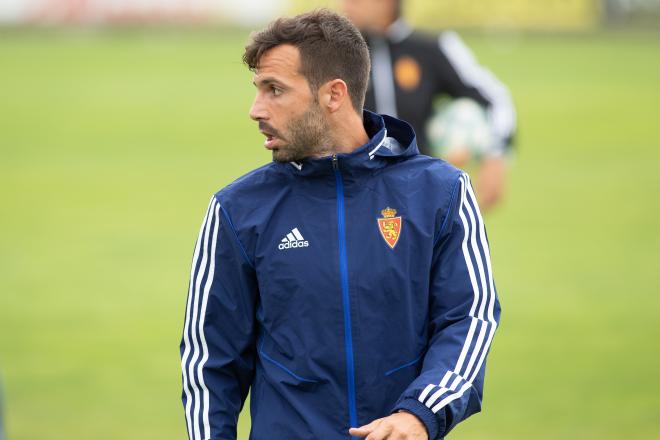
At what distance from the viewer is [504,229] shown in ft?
40.9

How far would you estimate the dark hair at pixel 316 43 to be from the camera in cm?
321

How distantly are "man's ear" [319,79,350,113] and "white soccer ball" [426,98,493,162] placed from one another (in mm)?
3484

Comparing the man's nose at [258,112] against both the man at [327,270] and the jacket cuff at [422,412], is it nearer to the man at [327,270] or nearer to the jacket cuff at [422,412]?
the man at [327,270]

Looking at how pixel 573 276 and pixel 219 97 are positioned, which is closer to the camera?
pixel 573 276

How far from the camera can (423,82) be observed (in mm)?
6621

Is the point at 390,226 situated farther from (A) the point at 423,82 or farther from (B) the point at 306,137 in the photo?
(A) the point at 423,82

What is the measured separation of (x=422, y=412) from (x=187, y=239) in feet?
29.8

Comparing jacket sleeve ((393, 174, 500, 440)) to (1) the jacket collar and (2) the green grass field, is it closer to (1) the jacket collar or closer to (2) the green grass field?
A: (1) the jacket collar

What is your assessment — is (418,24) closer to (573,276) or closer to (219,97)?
(219,97)

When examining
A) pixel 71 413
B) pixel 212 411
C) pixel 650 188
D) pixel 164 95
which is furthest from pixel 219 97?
pixel 212 411

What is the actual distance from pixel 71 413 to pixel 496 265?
16.3 feet

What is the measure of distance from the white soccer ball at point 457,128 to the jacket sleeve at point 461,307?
3558 mm

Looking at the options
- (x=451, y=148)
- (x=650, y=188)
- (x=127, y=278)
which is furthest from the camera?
(x=650, y=188)

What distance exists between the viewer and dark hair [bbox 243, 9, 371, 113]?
3.21 metres
